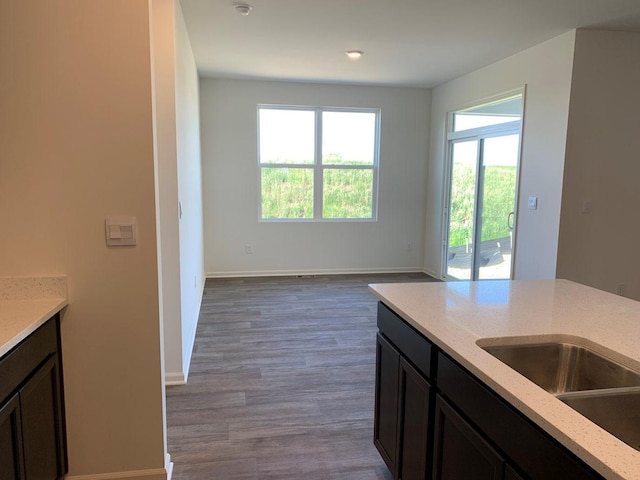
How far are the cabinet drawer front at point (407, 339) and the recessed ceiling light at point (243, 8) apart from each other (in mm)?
2471

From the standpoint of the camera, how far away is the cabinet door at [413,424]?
1.61 metres

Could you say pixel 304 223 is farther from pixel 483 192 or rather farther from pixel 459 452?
pixel 459 452

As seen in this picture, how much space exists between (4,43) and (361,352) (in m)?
2.97

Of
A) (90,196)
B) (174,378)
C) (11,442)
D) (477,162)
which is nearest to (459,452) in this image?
(11,442)

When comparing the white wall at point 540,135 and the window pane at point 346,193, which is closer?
the white wall at point 540,135

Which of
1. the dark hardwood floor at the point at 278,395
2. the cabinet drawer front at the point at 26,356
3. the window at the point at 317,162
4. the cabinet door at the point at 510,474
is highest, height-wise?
the window at the point at 317,162

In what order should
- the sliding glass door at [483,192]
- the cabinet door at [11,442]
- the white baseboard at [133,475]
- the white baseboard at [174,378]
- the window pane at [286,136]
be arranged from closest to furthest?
1. the cabinet door at [11,442]
2. the white baseboard at [133,475]
3. the white baseboard at [174,378]
4. the sliding glass door at [483,192]
5. the window pane at [286,136]

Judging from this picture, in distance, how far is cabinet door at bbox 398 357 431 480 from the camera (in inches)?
63.3

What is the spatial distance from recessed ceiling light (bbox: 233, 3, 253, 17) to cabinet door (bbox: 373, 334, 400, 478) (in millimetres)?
2590

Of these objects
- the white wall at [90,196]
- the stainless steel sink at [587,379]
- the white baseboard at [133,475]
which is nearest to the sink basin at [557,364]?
the stainless steel sink at [587,379]

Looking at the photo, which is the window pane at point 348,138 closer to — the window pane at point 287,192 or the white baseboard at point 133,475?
the window pane at point 287,192

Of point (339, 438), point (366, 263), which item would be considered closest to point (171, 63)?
point (339, 438)

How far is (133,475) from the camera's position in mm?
2002

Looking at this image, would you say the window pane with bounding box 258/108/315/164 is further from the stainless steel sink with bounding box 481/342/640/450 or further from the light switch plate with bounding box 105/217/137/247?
the stainless steel sink with bounding box 481/342/640/450
